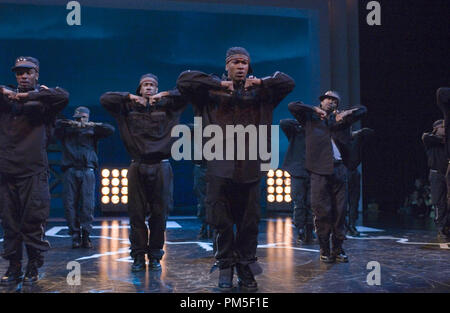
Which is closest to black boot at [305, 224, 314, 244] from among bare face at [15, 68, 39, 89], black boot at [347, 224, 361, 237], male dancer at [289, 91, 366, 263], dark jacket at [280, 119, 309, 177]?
dark jacket at [280, 119, 309, 177]

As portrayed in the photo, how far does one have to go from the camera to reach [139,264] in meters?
4.20

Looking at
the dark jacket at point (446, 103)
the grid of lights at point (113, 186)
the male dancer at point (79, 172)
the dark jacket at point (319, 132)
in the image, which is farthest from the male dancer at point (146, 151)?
the grid of lights at point (113, 186)

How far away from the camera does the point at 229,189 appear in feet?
11.5

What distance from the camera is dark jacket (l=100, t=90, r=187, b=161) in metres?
4.25

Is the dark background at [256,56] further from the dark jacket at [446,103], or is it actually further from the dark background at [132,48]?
the dark jacket at [446,103]

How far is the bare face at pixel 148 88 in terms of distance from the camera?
4320 millimetres

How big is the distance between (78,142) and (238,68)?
126 inches

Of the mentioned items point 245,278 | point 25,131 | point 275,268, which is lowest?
point 275,268

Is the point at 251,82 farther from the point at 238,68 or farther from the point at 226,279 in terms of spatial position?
the point at 226,279

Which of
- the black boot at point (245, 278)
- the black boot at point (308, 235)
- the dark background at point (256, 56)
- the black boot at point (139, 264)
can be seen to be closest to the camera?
the black boot at point (245, 278)

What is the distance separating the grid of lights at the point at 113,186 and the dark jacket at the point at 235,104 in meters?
7.65

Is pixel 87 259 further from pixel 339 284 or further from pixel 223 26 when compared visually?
pixel 223 26

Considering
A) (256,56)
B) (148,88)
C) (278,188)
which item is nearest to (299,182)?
(148,88)

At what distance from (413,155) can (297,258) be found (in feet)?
26.6
